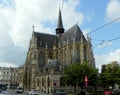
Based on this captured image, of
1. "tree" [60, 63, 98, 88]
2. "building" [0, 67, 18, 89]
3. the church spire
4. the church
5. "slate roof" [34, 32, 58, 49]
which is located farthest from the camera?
"building" [0, 67, 18, 89]

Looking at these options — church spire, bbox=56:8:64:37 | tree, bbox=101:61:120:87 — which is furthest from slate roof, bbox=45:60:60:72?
church spire, bbox=56:8:64:37

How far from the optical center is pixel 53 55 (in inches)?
3939

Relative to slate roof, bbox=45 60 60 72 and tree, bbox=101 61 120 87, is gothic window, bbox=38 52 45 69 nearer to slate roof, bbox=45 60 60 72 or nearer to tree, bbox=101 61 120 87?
slate roof, bbox=45 60 60 72

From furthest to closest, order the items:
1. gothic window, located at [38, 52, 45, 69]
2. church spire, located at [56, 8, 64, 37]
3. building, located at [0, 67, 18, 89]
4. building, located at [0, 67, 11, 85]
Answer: building, located at [0, 67, 11, 85] < building, located at [0, 67, 18, 89] < church spire, located at [56, 8, 64, 37] < gothic window, located at [38, 52, 45, 69]

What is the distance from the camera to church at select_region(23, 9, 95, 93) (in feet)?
277

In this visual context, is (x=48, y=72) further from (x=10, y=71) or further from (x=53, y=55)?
(x=10, y=71)

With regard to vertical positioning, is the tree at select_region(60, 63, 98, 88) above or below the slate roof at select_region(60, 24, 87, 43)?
below

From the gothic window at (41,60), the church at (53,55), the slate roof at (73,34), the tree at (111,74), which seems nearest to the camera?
the tree at (111,74)

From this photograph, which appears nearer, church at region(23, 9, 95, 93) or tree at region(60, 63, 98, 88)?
tree at region(60, 63, 98, 88)

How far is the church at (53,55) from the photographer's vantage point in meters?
84.3

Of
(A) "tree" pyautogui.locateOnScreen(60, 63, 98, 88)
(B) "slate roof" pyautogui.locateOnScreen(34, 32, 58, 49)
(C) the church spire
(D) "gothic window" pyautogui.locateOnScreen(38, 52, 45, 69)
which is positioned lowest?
(A) "tree" pyautogui.locateOnScreen(60, 63, 98, 88)

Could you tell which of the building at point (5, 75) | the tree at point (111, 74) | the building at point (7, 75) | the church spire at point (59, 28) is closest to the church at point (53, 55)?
the church spire at point (59, 28)

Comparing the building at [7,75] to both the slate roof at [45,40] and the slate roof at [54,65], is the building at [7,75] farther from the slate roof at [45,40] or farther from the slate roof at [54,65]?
the slate roof at [54,65]

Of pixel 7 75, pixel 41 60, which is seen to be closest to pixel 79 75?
pixel 41 60
